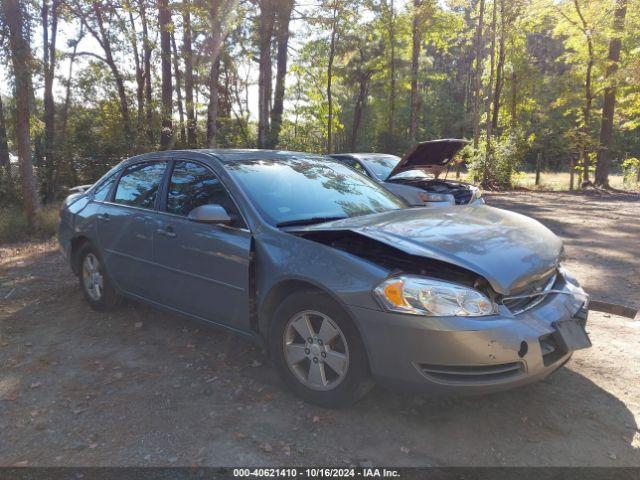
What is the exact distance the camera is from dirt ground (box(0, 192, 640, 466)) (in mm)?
2785

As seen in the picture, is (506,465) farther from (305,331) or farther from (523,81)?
(523,81)

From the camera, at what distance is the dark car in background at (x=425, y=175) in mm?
7949

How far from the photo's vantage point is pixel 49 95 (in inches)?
765

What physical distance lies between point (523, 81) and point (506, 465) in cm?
2815

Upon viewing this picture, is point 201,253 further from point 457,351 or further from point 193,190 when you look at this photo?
point 457,351

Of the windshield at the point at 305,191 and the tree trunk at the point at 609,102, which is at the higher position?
the tree trunk at the point at 609,102

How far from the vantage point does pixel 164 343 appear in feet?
14.5

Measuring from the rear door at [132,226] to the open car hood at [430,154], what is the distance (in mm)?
4435

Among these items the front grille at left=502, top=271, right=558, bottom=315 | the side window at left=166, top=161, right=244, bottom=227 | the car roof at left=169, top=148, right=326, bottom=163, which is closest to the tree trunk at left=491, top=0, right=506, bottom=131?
the car roof at left=169, top=148, right=326, bottom=163

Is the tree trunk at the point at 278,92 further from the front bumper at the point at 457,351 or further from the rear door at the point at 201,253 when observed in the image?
the front bumper at the point at 457,351

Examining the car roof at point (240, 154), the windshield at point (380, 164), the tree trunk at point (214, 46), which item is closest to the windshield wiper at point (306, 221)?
the car roof at point (240, 154)

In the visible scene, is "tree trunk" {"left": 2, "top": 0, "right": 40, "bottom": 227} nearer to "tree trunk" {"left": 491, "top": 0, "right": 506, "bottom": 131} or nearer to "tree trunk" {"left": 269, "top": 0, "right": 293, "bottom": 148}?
"tree trunk" {"left": 269, "top": 0, "right": 293, "bottom": 148}

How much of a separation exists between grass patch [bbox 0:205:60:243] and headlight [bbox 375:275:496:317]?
1001 centimetres

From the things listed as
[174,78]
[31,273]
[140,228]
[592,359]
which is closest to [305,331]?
[140,228]
